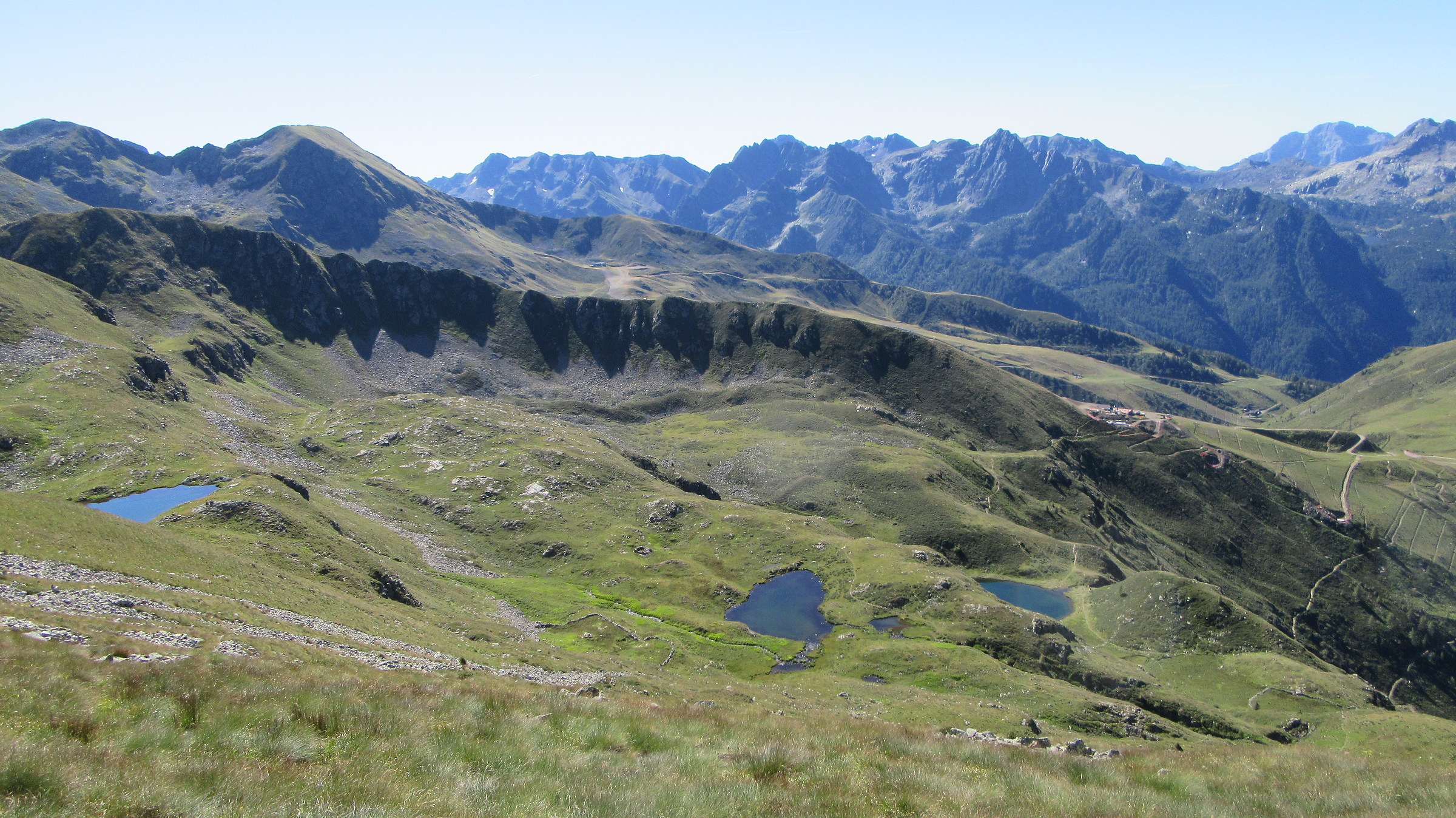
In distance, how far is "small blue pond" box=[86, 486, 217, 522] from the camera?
86562mm

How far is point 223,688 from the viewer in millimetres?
21344

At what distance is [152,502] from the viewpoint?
91.2m

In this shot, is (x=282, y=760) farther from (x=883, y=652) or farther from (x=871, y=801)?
(x=883, y=652)

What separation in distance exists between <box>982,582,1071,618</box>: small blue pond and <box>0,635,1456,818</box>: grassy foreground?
11964 centimetres

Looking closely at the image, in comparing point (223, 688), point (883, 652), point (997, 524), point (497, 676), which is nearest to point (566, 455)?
point (883, 652)

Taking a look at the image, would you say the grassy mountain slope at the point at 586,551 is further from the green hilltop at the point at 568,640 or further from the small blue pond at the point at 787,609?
the small blue pond at the point at 787,609

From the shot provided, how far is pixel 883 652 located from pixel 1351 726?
209 ft

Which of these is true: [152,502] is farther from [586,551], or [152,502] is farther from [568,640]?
[586,551]

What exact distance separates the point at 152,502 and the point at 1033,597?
14968 centimetres

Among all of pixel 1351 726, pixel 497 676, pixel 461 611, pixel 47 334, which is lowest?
pixel 1351 726

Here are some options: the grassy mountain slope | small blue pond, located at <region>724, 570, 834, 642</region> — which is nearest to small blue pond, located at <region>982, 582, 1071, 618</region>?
the grassy mountain slope

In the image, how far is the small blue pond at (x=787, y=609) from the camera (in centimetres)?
10900

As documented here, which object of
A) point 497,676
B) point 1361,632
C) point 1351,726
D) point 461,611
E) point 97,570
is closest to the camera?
point 497,676

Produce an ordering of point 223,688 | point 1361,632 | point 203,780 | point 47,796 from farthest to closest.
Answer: point 1361,632, point 223,688, point 203,780, point 47,796
